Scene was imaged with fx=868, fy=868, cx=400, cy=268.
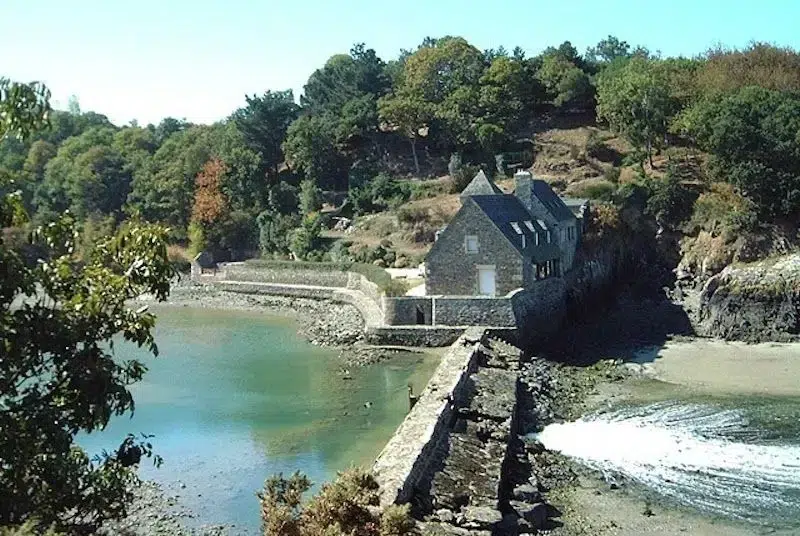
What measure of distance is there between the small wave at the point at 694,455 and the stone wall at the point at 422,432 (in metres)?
2.87

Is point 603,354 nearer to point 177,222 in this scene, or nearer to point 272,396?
point 272,396

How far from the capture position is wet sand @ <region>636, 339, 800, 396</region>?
27859 millimetres

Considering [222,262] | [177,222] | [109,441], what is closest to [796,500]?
[109,441]

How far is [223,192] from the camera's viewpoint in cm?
6819

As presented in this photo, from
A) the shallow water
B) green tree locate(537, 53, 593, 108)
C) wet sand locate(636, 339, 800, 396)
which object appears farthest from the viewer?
green tree locate(537, 53, 593, 108)

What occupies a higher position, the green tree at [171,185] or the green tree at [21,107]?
the green tree at [171,185]

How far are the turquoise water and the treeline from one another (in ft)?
74.8

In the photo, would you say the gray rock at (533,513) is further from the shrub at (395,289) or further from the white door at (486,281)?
the shrub at (395,289)

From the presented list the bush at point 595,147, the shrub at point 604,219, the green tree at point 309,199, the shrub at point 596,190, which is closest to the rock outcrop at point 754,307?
the shrub at point 604,219

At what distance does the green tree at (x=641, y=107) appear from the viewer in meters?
58.4

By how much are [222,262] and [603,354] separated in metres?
38.8

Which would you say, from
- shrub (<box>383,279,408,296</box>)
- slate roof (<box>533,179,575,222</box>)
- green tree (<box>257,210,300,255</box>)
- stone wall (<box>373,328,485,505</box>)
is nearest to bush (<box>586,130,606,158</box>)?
slate roof (<box>533,179,575,222</box>)

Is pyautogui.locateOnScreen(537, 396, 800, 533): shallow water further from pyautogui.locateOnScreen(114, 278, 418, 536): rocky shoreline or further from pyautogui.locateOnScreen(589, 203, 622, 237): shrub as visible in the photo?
pyautogui.locateOnScreen(589, 203, 622, 237): shrub

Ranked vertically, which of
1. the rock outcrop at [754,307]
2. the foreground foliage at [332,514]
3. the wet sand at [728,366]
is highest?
the rock outcrop at [754,307]
